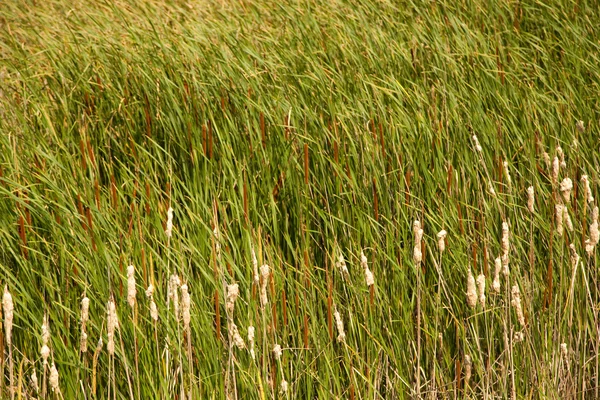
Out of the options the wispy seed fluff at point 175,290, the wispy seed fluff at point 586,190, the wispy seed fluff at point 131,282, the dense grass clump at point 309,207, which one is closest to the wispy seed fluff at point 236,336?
the dense grass clump at point 309,207

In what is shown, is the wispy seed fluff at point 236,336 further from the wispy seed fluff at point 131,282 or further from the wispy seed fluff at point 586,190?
the wispy seed fluff at point 586,190

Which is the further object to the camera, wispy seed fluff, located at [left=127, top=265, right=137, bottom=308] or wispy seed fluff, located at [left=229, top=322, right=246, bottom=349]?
wispy seed fluff, located at [left=229, top=322, right=246, bottom=349]

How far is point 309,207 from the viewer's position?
286 centimetres

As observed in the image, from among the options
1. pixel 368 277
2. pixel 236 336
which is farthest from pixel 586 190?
pixel 236 336

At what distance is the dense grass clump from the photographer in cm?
225

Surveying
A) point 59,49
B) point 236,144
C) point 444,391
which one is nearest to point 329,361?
point 444,391

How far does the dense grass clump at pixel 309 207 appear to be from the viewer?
2.25 m

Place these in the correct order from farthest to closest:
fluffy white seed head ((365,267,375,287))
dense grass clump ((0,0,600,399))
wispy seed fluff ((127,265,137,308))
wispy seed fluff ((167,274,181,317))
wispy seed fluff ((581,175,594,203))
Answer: dense grass clump ((0,0,600,399)), wispy seed fluff ((581,175,594,203)), fluffy white seed head ((365,267,375,287)), wispy seed fluff ((167,274,181,317)), wispy seed fluff ((127,265,137,308))

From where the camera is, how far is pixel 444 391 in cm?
233

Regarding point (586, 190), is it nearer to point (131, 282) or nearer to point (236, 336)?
point (236, 336)

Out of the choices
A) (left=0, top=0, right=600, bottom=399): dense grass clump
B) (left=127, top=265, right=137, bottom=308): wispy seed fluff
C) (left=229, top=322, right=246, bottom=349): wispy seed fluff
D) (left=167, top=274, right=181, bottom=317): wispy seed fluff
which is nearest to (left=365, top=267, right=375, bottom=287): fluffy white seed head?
(left=0, top=0, right=600, bottom=399): dense grass clump

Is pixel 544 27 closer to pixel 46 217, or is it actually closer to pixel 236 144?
pixel 236 144

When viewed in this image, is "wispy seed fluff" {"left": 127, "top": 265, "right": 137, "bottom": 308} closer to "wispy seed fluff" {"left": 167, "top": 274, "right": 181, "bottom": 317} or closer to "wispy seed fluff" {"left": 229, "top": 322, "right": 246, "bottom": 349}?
"wispy seed fluff" {"left": 167, "top": 274, "right": 181, "bottom": 317}

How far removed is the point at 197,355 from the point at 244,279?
297 millimetres
